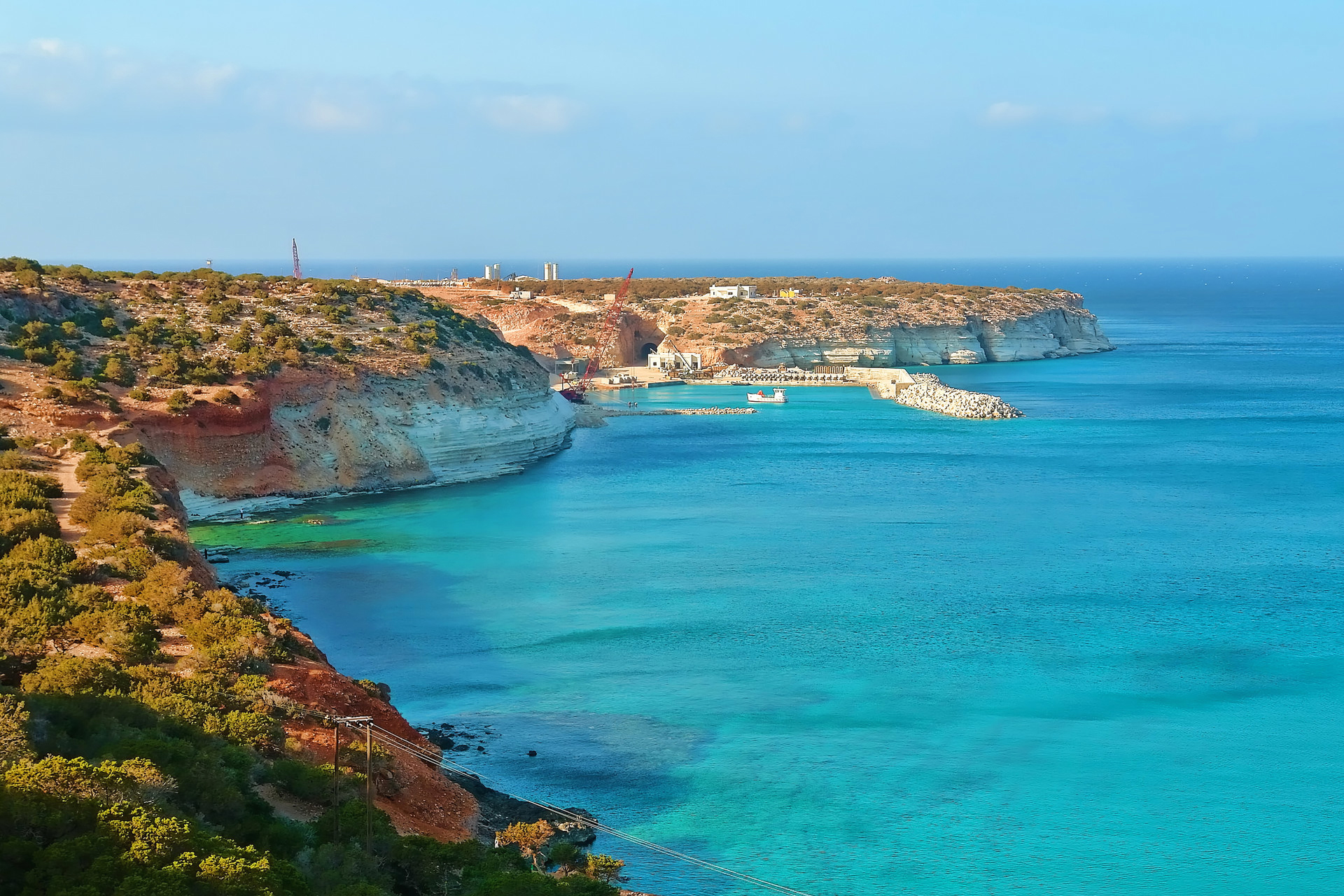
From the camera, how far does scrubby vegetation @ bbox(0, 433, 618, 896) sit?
14422 millimetres

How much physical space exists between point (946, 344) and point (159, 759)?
363ft

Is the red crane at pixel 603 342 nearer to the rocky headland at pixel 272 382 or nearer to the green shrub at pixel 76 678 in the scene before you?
the rocky headland at pixel 272 382

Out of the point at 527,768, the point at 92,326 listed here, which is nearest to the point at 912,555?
the point at 527,768

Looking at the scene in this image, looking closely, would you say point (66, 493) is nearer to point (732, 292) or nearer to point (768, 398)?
point (768, 398)

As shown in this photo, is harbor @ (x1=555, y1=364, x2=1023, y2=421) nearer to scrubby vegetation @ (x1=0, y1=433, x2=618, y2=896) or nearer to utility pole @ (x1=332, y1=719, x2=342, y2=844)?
scrubby vegetation @ (x1=0, y1=433, x2=618, y2=896)

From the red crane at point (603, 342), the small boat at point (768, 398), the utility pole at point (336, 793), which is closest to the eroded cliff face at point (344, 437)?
the small boat at point (768, 398)

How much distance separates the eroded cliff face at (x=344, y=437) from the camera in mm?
52094

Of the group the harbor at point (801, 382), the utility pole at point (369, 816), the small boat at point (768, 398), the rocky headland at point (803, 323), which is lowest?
the utility pole at point (369, 816)

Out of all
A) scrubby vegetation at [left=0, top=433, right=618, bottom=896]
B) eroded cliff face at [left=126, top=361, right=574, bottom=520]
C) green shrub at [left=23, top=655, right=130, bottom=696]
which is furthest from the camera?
eroded cliff face at [left=126, top=361, right=574, bottom=520]

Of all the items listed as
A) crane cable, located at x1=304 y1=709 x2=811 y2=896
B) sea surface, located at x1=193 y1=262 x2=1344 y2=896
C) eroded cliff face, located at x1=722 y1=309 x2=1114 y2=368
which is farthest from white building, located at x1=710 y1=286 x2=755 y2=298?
crane cable, located at x1=304 y1=709 x2=811 y2=896

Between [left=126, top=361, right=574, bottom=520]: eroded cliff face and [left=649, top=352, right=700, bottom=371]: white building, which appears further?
[left=649, top=352, right=700, bottom=371]: white building

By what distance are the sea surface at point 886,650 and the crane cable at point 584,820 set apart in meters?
0.33

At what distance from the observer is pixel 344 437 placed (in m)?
58.6

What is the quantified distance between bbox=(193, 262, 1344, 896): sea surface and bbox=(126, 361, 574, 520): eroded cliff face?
7.45 ft
